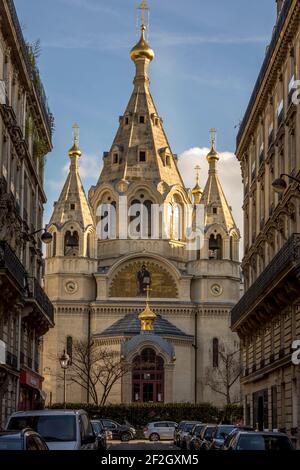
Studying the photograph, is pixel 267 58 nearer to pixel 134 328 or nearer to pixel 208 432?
pixel 208 432

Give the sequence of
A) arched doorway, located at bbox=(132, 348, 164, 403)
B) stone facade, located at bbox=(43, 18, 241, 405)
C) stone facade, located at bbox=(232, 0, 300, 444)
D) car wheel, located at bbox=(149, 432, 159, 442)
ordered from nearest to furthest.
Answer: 1. stone facade, located at bbox=(232, 0, 300, 444)
2. car wheel, located at bbox=(149, 432, 159, 442)
3. arched doorway, located at bbox=(132, 348, 164, 403)
4. stone facade, located at bbox=(43, 18, 241, 405)

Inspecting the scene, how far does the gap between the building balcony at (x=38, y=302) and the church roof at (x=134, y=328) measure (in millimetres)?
33113

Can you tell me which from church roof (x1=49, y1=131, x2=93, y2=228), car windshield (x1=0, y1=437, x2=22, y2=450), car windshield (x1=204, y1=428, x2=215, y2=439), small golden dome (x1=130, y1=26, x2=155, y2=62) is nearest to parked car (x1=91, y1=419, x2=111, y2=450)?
car windshield (x1=204, y1=428, x2=215, y2=439)

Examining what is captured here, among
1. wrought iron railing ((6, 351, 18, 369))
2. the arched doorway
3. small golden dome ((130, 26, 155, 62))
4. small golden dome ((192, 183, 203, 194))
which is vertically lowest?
wrought iron railing ((6, 351, 18, 369))

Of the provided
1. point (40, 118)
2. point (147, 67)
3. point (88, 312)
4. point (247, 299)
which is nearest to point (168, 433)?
point (247, 299)

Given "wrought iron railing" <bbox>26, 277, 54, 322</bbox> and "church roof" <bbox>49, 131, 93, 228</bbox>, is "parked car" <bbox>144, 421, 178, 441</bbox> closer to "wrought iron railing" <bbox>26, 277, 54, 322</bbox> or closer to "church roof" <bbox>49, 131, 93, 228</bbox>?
"wrought iron railing" <bbox>26, 277, 54, 322</bbox>

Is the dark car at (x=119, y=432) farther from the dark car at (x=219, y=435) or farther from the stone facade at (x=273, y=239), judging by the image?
the dark car at (x=219, y=435)

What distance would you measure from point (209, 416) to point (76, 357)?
1501 cm

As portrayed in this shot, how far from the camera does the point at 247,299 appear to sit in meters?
45.3

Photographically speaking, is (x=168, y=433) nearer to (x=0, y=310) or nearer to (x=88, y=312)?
(x=0, y=310)

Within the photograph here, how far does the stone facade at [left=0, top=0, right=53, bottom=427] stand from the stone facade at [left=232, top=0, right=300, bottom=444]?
8902mm

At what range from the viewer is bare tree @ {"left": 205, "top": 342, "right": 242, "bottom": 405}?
284 ft

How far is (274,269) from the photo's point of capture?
3619 centimetres

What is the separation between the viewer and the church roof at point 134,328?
8438 centimetres
